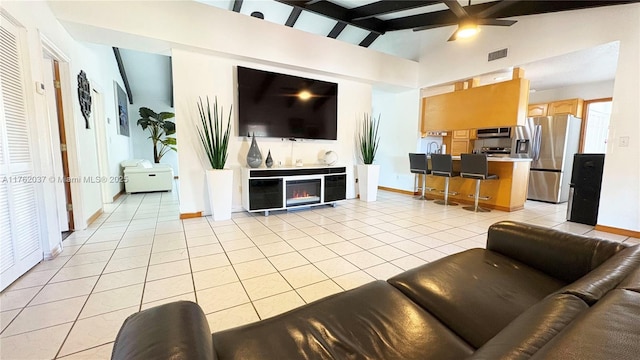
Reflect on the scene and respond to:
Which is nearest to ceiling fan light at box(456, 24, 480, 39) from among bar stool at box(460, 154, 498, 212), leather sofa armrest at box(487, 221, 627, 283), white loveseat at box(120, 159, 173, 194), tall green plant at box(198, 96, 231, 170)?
bar stool at box(460, 154, 498, 212)

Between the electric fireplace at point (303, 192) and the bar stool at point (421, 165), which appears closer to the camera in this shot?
the electric fireplace at point (303, 192)

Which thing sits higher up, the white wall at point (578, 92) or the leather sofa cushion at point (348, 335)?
the white wall at point (578, 92)

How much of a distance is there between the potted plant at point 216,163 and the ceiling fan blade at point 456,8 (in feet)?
10.5

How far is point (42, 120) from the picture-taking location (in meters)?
2.41

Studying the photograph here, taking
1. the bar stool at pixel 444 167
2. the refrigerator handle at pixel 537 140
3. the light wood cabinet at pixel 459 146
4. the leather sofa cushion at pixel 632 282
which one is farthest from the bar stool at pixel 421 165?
the leather sofa cushion at pixel 632 282

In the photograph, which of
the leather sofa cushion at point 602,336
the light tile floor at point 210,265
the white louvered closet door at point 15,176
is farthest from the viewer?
the white louvered closet door at point 15,176

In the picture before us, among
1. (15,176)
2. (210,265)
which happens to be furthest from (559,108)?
(15,176)

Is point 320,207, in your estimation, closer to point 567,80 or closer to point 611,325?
point 611,325

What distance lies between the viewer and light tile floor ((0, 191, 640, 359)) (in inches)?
61.6

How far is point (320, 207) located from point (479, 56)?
3.88 metres

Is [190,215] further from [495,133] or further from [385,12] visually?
[495,133]

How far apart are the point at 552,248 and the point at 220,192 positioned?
3501 mm

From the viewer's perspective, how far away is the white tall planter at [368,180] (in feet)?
16.5

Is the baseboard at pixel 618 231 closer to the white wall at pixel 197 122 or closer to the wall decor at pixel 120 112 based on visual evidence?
the white wall at pixel 197 122
